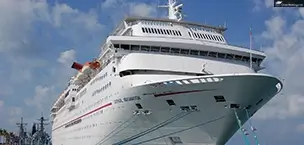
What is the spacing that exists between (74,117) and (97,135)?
1333 cm

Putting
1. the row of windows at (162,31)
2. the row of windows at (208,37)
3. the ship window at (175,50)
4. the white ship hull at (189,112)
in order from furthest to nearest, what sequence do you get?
the row of windows at (208,37) < the row of windows at (162,31) < the ship window at (175,50) < the white ship hull at (189,112)

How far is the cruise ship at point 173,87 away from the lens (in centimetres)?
2580

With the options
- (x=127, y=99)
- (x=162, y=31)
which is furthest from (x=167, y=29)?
(x=127, y=99)

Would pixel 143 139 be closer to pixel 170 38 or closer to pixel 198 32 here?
pixel 170 38

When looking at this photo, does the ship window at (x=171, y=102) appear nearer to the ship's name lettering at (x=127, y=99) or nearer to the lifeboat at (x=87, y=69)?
the ship's name lettering at (x=127, y=99)

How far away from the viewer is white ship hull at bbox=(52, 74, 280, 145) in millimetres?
25500

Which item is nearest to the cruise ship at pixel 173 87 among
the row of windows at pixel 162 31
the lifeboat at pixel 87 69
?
the row of windows at pixel 162 31

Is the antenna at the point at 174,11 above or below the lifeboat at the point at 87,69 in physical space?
above

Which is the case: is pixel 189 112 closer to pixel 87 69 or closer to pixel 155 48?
pixel 155 48

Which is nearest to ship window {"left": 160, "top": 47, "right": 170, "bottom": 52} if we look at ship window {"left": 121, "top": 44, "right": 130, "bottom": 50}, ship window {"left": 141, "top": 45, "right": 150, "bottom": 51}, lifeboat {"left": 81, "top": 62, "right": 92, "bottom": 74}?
ship window {"left": 141, "top": 45, "right": 150, "bottom": 51}

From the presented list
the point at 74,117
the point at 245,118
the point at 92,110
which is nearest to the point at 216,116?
the point at 245,118

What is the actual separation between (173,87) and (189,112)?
6.33 ft

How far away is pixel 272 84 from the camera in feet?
89.4

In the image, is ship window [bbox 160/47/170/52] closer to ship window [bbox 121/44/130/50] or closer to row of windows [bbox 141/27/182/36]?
ship window [bbox 121/44/130/50]
